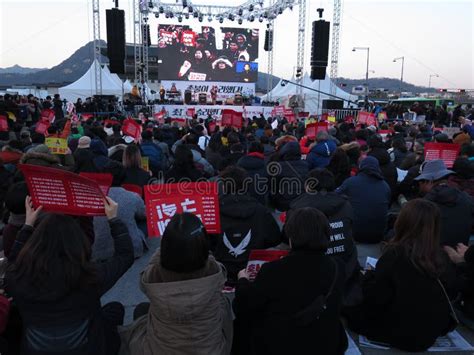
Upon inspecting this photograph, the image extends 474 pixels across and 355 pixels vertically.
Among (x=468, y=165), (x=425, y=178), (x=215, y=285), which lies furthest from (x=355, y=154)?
(x=215, y=285)

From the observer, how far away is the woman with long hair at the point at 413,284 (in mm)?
2678

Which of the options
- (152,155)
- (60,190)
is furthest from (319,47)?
(60,190)

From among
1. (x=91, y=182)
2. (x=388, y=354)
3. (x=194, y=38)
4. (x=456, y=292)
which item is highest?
(x=194, y=38)

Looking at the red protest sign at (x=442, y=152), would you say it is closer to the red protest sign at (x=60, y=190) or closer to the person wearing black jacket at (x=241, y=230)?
the person wearing black jacket at (x=241, y=230)

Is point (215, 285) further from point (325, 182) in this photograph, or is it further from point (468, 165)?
point (468, 165)

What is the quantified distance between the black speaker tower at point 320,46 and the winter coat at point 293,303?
20002 mm

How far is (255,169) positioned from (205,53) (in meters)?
24.5

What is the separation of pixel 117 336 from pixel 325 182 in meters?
2.14

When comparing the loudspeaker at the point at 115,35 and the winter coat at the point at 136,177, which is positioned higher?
the loudspeaker at the point at 115,35

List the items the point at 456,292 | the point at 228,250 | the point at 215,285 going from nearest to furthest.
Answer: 1. the point at 215,285
2. the point at 456,292
3. the point at 228,250

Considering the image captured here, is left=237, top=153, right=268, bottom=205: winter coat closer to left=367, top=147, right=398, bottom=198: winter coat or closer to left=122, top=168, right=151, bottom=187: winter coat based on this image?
left=122, top=168, right=151, bottom=187: winter coat

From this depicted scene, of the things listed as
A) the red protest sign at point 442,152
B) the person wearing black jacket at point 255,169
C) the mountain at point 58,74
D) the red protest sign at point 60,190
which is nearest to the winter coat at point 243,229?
the red protest sign at point 60,190

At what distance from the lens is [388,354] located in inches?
118

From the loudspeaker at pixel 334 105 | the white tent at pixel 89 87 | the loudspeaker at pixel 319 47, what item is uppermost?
the loudspeaker at pixel 319 47
